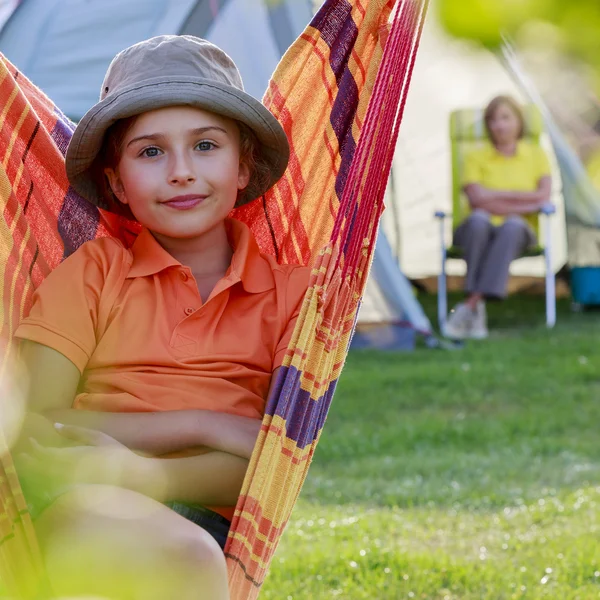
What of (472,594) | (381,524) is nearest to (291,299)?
(472,594)

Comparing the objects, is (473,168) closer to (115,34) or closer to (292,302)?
(115,34)

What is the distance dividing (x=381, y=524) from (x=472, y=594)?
1.46 ft

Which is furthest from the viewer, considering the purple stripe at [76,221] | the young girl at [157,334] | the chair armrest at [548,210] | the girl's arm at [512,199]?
the girl's arm at [512,199]

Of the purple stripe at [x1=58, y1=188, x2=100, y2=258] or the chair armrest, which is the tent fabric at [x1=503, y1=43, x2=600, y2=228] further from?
the purple stripe at [x1=58, y1=188, x2=100, y2=258]

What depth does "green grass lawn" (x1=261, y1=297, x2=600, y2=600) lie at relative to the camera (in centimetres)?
214

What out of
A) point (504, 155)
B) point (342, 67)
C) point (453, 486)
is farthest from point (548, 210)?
point (342, 67)

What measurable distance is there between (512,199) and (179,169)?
475 centimetres

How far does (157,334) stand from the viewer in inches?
57.6

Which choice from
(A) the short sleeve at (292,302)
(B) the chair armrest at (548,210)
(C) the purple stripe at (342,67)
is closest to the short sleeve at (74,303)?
(A) the short sleeve at (292,302)

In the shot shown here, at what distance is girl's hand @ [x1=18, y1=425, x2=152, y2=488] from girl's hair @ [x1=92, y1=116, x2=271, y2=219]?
1.53ft

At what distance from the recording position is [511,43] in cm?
65

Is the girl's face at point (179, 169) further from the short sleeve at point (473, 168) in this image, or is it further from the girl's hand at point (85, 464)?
the short sleeve at point (473, 168)

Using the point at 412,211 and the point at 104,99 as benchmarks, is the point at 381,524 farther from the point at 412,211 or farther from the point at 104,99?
the point at 412,211

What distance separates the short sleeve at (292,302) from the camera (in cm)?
150
